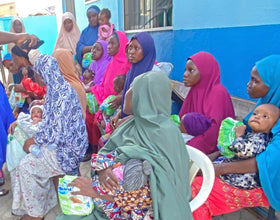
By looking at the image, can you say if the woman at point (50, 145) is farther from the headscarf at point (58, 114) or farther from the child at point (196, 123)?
the child at point (196, 123)

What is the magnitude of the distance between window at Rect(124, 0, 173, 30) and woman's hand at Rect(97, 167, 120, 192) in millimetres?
3712

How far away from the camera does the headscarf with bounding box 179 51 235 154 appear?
2.16 metres

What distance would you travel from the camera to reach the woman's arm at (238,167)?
1647 millimetres

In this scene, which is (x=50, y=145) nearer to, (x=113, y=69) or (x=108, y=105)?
(x=108, y=105)

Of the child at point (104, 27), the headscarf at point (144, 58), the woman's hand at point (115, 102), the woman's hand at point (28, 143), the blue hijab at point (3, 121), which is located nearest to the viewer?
the woman's hand at point (28, 143)

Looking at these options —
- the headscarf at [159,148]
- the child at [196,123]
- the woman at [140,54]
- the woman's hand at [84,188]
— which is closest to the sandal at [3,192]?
the woman at [140,54]

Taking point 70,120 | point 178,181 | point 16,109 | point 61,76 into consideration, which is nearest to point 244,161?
point 178,181

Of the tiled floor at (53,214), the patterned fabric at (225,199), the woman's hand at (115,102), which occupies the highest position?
the woman's hand at (115,102)

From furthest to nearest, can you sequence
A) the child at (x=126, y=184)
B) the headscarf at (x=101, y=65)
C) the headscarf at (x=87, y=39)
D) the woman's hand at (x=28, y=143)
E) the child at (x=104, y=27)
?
the headscarf at (x=87, y=39), the child at (x=104, y=27), the headscarf at (x=101, y=65), the woman's hand at (x=28, y=143), the child at (x=126, y=184)

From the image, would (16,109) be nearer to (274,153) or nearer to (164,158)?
(164,158)

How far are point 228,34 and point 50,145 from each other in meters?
2.63

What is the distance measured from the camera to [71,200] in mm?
1500

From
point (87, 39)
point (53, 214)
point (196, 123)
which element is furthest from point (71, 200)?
point (87, 39)

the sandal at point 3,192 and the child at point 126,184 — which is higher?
the child at point 126,184
